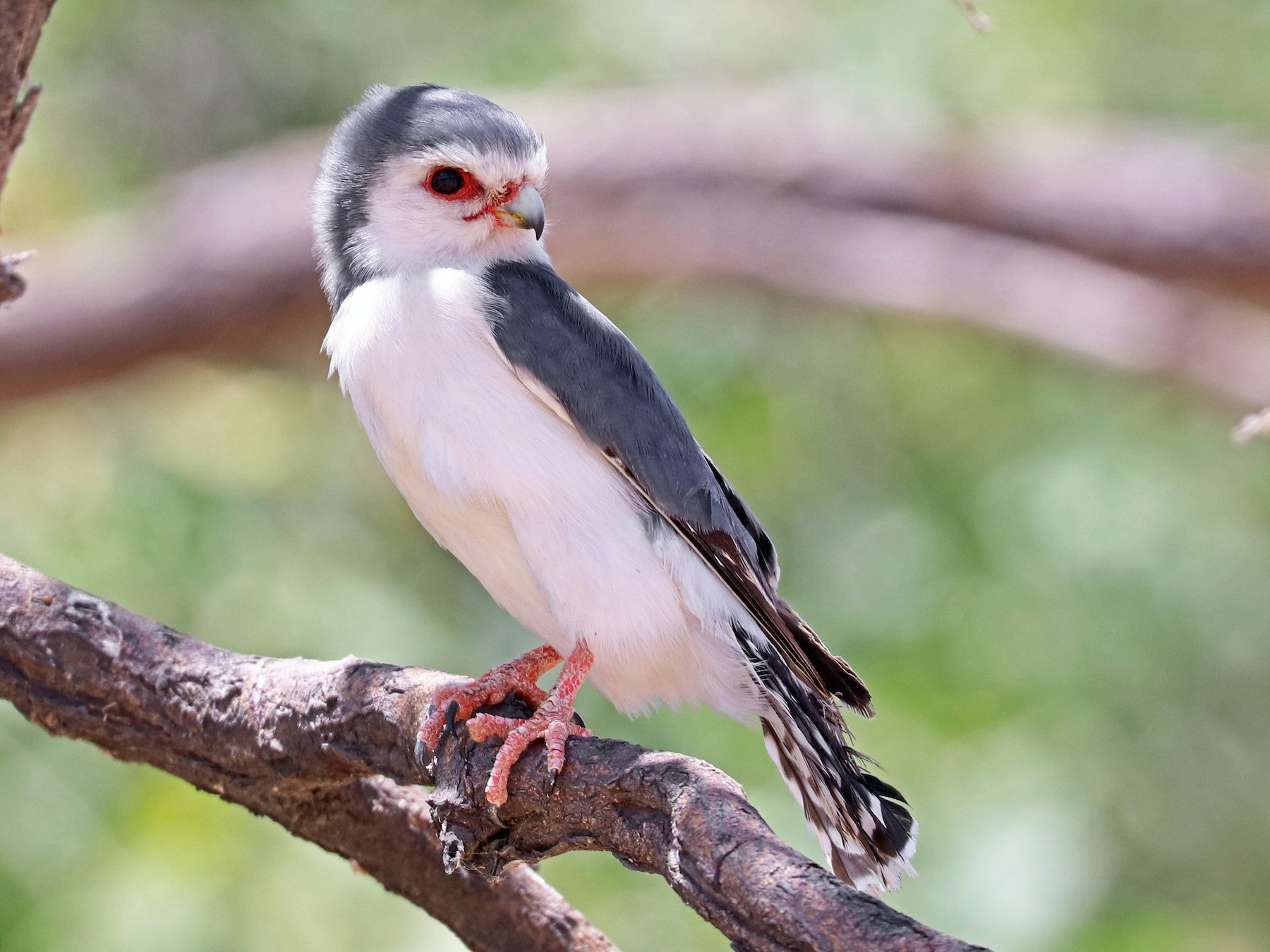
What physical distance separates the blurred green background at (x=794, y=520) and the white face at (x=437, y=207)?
150 inches

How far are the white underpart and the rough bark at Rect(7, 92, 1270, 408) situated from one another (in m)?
3.92

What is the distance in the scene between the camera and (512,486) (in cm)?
301

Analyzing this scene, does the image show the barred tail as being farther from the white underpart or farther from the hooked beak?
the hooked beak

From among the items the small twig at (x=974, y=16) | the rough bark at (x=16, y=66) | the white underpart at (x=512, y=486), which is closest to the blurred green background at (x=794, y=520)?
the white underpart at (x=512, y=486)

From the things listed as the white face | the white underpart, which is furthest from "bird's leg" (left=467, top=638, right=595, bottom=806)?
the white face

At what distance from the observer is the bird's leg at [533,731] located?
268 centimetres

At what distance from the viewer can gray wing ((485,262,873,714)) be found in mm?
3094

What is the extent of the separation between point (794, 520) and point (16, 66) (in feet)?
23.4

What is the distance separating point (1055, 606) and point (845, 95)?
3.33m

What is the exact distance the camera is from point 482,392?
308 cm

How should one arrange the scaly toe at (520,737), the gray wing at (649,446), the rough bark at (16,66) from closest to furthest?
the scaly toe at (520,737) < the rough bark at (16,66) < the gray wing at (649,446)

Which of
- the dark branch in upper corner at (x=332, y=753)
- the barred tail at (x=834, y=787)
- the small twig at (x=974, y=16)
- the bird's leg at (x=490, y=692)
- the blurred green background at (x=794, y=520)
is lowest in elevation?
the dark branch in upper corner at (x=332, y=753)

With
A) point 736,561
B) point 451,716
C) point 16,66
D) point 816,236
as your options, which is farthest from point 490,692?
point 816,236

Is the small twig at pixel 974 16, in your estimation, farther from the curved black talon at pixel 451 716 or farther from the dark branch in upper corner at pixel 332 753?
the curved black talon at pixel 451 716
